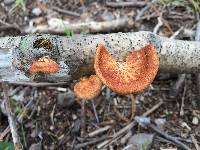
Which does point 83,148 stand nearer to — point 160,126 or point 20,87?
point 160,126

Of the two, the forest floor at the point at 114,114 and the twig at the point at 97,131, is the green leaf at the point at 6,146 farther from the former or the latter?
the twig at the point at 97,131

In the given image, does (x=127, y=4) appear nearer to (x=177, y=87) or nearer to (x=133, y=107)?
(x=177, y=87)

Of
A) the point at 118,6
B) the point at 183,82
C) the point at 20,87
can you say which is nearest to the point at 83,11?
the point at 118,6

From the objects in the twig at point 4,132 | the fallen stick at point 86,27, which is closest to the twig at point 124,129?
the twig at point 4,132

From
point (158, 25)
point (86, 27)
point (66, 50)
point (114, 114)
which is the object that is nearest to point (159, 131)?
point (114, 114)

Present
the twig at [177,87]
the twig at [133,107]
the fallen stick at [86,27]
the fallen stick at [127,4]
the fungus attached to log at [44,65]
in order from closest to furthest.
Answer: the fungus attached to log at [44,65]
the twig at [133,107]
the twig at [177,87]
the fallen stick at [86,27]
the fallen stick at [127,4]

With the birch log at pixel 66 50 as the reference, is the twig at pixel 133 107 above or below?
below
